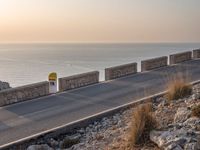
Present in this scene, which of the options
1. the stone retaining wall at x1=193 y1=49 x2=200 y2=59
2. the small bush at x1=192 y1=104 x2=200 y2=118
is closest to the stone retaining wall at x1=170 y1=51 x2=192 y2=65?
the stone retaining wall at x1=193 y1=49 x2=200 y2=59

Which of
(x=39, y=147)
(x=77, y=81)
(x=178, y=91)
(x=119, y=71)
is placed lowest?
(x=39, y=147)

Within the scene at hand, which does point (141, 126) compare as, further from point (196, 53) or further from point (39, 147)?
point (196, 53)

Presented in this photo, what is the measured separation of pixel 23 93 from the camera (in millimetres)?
17328

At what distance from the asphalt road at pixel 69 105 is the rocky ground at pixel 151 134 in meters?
1.11

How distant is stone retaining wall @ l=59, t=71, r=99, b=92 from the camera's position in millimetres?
19492

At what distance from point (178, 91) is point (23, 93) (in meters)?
6.97

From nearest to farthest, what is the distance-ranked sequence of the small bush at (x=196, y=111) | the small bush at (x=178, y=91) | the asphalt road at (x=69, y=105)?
the small bush at (x=196, y=111) < the asphalt road at (x=69, y=105) < the small bush at (x=178, y=91)

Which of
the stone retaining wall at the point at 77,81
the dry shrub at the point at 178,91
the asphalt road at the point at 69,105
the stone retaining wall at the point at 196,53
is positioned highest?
the stone retaining wall at the point at 196,53

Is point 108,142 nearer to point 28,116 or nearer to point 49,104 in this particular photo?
point 28,116

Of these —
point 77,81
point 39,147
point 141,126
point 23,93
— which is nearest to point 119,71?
point 77,81

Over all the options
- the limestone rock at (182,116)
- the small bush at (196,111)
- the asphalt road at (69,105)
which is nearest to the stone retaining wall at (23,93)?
the asphalt road at (69,105)

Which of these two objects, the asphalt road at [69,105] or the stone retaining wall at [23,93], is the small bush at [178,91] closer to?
the asphalt road at [69,105]

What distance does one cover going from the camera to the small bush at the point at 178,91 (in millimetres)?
14070

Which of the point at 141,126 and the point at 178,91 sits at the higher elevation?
the point at 178,91
